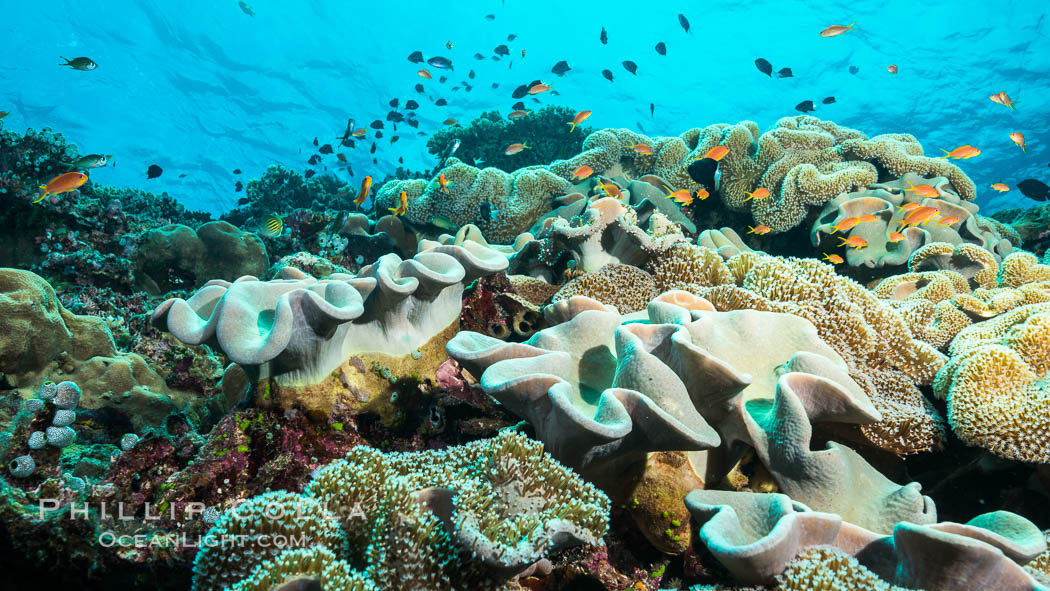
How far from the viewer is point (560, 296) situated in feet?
10.6

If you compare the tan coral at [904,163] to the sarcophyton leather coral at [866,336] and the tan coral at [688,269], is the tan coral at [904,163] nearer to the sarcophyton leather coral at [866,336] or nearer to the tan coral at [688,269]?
the tan coral at [688,269]

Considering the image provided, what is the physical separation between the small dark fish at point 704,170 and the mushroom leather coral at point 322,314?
4.28 metres

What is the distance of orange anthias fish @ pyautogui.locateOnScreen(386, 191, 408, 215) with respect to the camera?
6427 mm

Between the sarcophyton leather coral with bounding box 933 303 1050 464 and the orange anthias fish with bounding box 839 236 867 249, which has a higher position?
the orange anthias fish with bounding box 839 236 867 249

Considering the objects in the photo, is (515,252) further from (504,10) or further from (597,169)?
(504,10)

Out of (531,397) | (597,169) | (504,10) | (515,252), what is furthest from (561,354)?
(504,10)

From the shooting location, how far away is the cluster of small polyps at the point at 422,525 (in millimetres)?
1311

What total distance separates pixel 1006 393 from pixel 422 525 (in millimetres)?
2704

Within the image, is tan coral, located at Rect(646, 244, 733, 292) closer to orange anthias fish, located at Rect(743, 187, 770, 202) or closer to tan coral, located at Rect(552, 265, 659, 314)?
tan coral, located at Rect(552, 265, 659, 314)

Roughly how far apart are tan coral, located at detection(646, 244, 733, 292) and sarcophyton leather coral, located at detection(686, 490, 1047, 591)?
6.23 feet

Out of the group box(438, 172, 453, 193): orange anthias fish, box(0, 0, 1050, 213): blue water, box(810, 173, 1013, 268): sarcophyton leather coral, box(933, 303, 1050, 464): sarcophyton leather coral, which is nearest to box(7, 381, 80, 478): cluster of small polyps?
box(933, 303, 1050, 464): sarcophyton leather coral

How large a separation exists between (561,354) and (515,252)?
92.9 inches

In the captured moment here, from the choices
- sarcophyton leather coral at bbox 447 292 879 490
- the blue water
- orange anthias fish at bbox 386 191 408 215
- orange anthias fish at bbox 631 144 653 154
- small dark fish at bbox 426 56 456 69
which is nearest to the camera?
sarcophyton leather coral at bbox 447 292 879 490

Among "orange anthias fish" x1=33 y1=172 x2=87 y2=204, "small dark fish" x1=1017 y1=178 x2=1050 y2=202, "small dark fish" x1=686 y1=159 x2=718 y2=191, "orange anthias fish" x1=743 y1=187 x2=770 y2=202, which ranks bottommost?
"orange anthias fish" x1=33 y1=172 x2=87 y2=204
